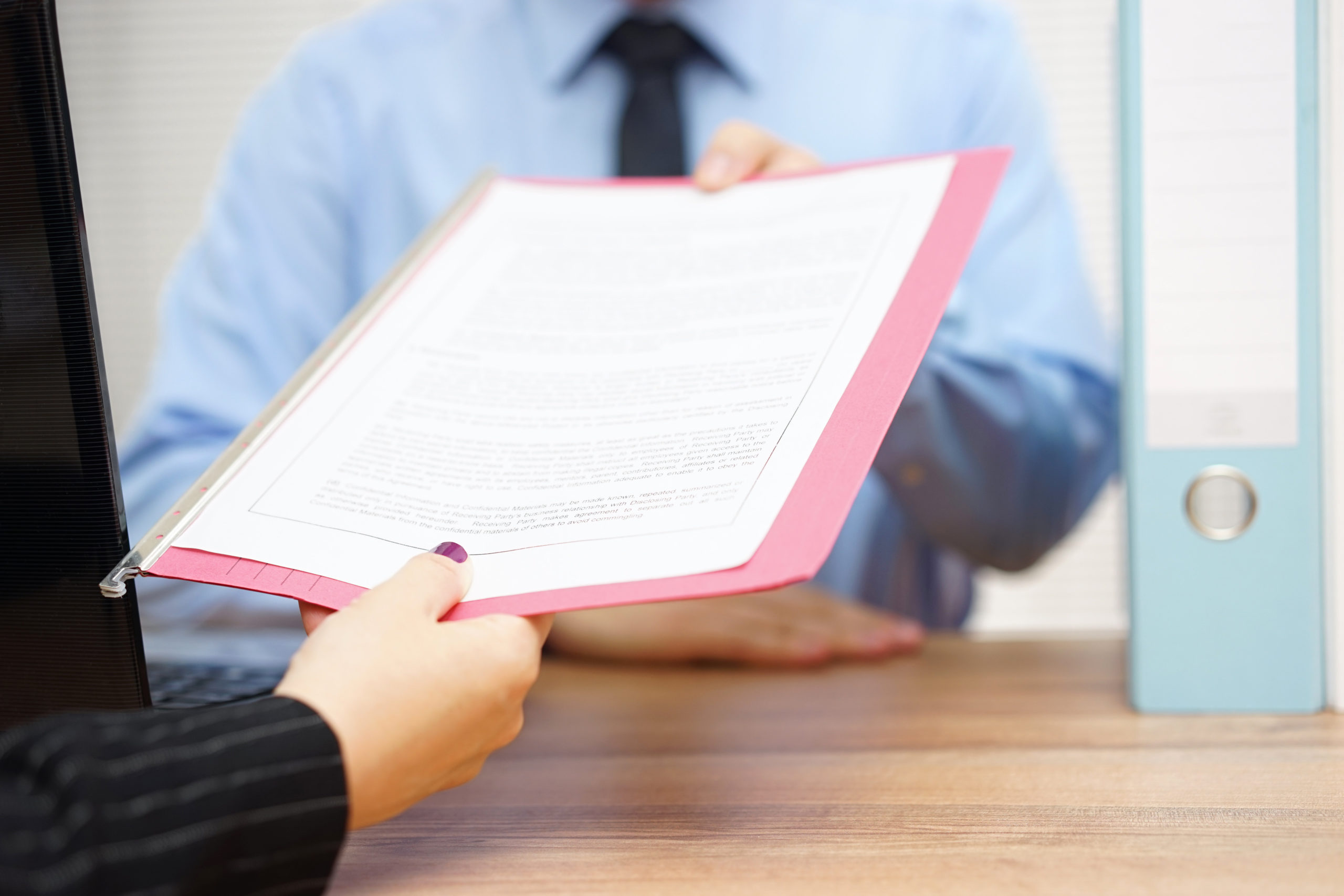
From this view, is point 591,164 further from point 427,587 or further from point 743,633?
point 427,587

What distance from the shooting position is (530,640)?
32 centimetres

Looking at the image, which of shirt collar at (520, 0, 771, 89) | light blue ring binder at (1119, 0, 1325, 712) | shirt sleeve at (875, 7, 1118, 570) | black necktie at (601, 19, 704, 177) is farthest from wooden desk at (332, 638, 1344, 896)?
shirt collar at (520, 0, 771, 89)

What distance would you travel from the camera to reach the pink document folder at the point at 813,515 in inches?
11.8

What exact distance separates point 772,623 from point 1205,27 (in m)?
0.43

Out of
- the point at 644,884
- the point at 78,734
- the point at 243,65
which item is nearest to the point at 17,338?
the point at 78,734

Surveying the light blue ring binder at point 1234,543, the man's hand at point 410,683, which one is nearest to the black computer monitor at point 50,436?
the man's hand at point 410,683

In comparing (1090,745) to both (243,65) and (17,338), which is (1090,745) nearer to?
(17,338)

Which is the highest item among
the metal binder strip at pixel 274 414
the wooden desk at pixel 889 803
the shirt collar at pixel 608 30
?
the shirt collar at pixel 608 30

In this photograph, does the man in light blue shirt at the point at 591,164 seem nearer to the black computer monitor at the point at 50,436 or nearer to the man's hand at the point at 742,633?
the man's hand at the point at 742,633

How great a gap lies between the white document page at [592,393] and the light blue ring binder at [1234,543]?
0.11m

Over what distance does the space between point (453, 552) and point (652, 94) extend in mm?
627

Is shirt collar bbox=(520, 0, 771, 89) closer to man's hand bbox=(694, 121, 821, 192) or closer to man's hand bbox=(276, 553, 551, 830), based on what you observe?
man's hand bbox=(694, 121, 821, 192)

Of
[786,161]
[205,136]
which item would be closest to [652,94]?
[786,161]

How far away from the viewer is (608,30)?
89 centimetres
